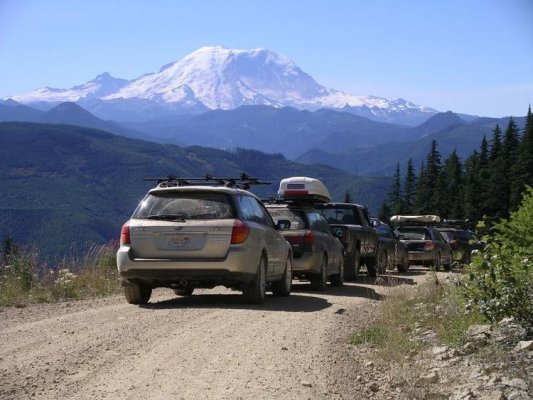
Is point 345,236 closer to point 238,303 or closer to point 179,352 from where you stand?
point 238,303

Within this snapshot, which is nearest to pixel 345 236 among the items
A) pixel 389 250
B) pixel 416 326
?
pixel 389 250

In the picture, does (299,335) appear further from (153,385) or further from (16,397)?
(16,397)

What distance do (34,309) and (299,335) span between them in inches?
199

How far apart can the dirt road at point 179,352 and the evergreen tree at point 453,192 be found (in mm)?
91875

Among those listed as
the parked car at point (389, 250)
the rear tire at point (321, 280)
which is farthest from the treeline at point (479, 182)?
the rear tire at point (321, 280)

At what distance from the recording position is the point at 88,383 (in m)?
6.77

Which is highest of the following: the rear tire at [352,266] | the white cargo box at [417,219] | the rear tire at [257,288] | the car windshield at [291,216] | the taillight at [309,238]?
the car windshield at [291,216]

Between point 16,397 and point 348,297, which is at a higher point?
point 16,397

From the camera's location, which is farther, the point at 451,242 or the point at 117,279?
the point at 451,242

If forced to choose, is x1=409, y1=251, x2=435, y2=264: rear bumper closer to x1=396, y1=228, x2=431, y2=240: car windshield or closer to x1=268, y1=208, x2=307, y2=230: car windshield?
x1=396, y1=228, x2=431, y2=240: car windshield

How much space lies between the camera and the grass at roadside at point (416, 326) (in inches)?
345

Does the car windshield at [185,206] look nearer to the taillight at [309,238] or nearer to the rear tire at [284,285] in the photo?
the rear tire at [284,285]

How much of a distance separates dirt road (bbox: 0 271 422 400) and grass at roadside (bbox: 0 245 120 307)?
1676mm

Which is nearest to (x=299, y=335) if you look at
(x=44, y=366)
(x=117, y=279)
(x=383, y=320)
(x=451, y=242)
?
(x=383, y=320)
